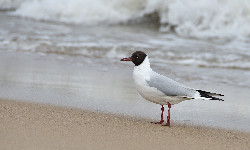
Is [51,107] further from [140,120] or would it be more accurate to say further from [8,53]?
[8,53]

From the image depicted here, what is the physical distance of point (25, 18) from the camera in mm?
13805

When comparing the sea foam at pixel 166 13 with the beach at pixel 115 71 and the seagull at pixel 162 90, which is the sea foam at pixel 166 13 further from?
the seagull at pixel 162 90

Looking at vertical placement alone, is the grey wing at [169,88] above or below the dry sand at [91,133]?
above

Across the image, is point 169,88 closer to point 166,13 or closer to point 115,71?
point 115,71

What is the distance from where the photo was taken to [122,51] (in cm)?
931

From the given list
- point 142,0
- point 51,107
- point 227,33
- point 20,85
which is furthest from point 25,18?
point 51,107

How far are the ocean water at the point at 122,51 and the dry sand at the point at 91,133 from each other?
0.38 m

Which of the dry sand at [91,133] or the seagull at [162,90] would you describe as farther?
the seagull at [162,90]

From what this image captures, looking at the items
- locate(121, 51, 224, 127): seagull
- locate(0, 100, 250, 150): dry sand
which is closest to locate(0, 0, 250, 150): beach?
locate(0, 100, 250, 150): dry sand

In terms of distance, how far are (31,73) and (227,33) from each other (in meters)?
6.23

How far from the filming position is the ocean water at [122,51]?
559cm

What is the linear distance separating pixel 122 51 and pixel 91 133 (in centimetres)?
530

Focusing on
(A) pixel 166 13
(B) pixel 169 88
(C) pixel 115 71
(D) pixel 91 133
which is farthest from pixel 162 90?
(A) pixel 166 13

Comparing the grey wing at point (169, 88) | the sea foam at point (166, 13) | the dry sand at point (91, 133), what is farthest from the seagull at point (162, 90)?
the sea foam at point (166, 13)
